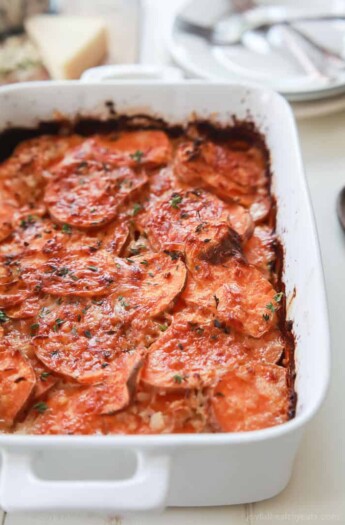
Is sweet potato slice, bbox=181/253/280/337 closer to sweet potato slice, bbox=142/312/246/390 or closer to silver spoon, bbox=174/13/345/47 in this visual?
sweet potato slice, bbox=142/312/246/390

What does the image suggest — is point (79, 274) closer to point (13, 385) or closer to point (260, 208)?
point (13, 385)

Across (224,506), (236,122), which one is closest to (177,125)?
(236,122)

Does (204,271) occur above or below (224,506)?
above

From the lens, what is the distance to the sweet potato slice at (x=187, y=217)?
72.7 inches

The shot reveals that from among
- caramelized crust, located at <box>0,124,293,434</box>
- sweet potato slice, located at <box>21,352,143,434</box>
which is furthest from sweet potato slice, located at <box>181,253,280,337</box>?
sweet potato slice, located at <box>21,352,143,434</box>

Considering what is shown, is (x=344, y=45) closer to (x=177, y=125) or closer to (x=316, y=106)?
(x=316, y=106)

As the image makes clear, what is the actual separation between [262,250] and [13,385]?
80 cm

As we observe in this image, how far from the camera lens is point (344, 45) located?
2873mm

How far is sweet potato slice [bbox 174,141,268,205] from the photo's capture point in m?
2.04

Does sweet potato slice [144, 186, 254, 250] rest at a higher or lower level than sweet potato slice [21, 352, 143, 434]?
higher

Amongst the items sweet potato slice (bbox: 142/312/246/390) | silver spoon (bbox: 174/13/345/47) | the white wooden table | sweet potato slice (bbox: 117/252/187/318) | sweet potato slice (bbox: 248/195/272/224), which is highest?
silver spoon (bbox: 174/13/345/47)

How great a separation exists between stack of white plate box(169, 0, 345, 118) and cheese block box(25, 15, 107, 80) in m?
0.37

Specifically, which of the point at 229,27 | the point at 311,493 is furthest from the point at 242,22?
Result: the point at 311,493

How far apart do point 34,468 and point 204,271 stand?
0.68 meters
